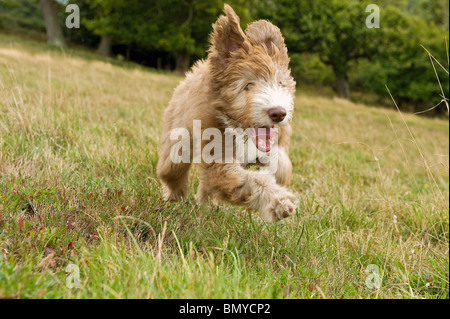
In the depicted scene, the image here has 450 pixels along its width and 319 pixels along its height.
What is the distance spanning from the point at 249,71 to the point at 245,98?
0.22m

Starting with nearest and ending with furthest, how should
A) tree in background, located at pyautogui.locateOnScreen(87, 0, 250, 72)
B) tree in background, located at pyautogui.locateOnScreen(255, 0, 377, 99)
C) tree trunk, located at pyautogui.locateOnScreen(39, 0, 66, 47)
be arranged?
tree in background, located at pyautogui.locateOnScreen(87, 0, 250, 72) < tree in background, located at pyautogui.locateOnScreen(255, 0, 377, 99) < tree trunk, located at pyautogui.locateOnScreen(39, 0, 66, 47)

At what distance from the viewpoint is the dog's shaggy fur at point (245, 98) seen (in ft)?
9.72

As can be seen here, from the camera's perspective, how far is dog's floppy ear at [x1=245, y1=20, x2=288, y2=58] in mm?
3238

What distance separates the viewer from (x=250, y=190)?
3066 millimetres

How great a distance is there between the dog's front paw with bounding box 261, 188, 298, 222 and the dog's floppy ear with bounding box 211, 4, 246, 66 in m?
1.14

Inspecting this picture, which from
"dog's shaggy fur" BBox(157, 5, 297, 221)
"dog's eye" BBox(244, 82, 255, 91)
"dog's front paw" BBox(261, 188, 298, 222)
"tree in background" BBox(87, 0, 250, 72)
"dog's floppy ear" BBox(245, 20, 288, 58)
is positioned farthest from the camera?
"tree in background" BBox(87, 0, 250, 72)

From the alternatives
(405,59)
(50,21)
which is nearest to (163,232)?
(405,59)
